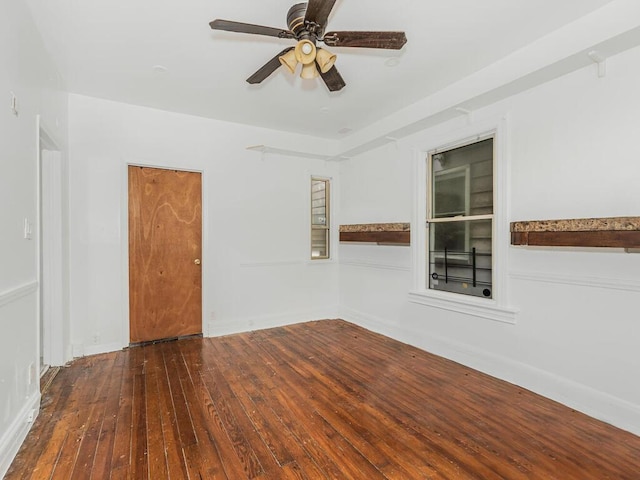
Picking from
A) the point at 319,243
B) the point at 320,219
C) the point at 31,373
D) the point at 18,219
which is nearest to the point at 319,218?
the point at 320,219

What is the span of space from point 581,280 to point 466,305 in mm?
1041

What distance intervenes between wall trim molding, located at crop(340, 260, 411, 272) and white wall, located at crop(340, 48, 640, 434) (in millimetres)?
779

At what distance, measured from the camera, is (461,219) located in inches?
138

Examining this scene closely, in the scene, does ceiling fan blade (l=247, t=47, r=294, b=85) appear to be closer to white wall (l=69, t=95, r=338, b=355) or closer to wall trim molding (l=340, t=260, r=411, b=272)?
white wall (l=69, t=95, r=338, b=355)

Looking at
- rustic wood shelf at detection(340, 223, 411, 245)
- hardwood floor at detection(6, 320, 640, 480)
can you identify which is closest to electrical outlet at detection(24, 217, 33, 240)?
hardwood floor at detection(6, 320, 640, 480)

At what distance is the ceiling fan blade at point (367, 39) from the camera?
2037 mm

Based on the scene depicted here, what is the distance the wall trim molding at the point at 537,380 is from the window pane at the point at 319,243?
5.65ft

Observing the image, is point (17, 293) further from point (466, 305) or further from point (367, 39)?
point (466, 305)

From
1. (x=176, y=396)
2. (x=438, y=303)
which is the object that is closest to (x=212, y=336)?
(x=176, y=396)

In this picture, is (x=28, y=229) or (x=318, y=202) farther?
(x=318, y=202)

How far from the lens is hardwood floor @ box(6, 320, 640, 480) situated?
1.87 meters

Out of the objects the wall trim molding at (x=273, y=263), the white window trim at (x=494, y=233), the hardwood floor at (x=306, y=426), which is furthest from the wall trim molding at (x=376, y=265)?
the hardwood floor at (x=306, y=426)

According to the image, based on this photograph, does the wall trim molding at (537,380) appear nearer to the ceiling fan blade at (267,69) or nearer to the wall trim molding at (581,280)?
the wall trim molding at (581,280)

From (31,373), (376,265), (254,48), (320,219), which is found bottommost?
(31,373)
